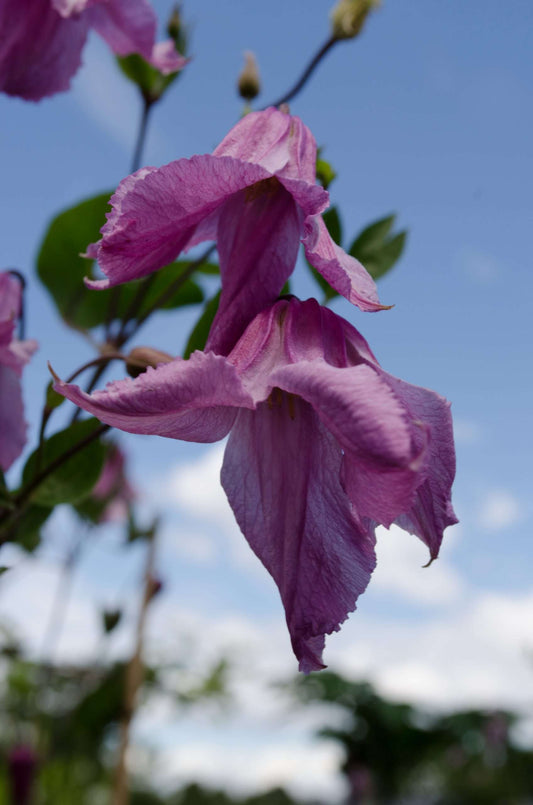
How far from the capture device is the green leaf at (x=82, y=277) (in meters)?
0.58

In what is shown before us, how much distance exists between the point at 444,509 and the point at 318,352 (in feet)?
0.25

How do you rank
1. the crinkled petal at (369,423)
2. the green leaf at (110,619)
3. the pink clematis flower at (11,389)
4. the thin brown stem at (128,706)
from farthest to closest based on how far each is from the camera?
Result: the green leaf at (110,619) < the thin brown stem at (128,706) < the pink clematis flower at (11,389) < the crinkled petal at (369,423)

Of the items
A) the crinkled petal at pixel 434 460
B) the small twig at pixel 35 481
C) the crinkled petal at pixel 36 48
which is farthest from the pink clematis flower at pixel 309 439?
the crinkled petal at pixel 36 48

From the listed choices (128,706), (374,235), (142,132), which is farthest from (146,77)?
(128,706)

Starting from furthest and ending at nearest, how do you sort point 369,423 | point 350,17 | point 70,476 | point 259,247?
1. point 350,17
2. point 70,476
3. point 259,247
4. point 369,423

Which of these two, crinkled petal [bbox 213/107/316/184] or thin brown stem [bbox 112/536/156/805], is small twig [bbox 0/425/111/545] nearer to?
crinkled petal [bbox 213/107/316/184]

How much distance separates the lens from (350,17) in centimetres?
59

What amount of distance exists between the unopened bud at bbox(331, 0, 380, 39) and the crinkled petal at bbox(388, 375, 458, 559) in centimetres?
40

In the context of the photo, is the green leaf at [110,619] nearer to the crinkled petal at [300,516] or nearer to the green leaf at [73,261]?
the green leaf at [73,261]

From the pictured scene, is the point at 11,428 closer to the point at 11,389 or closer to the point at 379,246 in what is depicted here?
the point at 11,389

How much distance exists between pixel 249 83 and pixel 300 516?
1.22ft

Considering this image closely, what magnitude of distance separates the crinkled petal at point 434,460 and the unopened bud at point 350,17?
0.40 m

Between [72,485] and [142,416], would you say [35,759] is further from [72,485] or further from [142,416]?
[142,416]

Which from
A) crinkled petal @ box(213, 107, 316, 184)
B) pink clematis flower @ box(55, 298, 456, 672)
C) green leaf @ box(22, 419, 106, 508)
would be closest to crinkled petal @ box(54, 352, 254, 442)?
pink clematis flower @ box(55, 298, 456, 672)
